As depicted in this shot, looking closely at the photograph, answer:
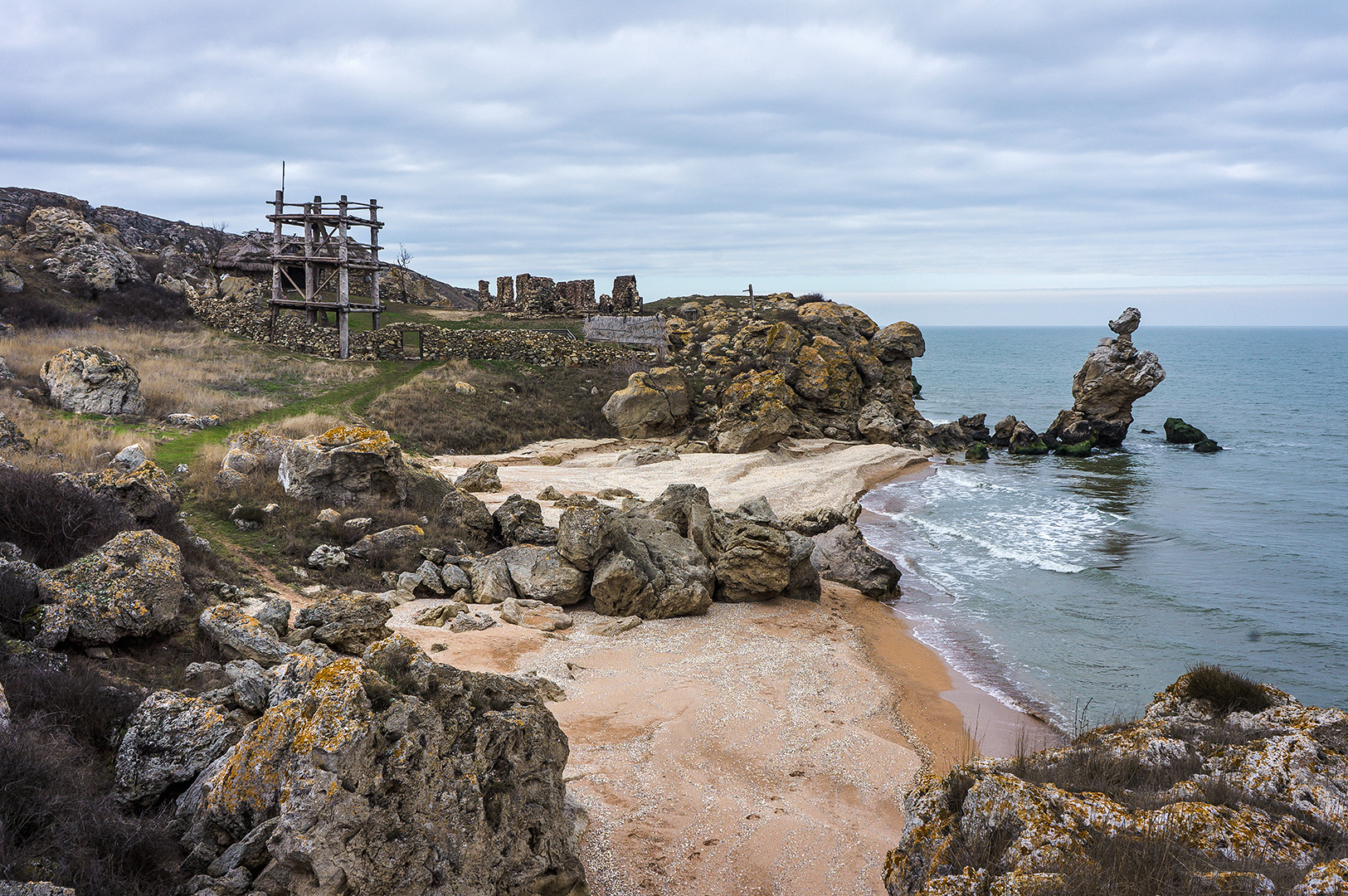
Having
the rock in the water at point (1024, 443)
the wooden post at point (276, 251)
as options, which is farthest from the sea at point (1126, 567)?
the wooden post at point (276, 251)

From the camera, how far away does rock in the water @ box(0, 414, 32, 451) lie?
12693mm

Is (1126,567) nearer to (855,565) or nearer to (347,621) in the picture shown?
(855,565)

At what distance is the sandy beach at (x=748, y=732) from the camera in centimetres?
682

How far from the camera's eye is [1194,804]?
4.71 m

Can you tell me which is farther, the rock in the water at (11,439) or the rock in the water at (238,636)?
the rock in the water at (11,439)

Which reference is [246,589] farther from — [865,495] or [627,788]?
[865,495]

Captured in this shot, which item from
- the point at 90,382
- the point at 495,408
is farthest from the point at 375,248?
the point at 90,382

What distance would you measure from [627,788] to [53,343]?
26679 mm

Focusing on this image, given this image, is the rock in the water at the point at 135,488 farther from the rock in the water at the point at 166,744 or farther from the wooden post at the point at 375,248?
the wooden post at the point at 375,248

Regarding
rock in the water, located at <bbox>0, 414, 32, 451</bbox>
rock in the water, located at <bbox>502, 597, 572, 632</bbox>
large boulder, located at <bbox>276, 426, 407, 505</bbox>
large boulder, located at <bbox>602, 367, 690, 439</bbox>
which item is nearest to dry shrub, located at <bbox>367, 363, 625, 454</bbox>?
large boulder, located at <bbox>602, 367, 690, 439</bbox>

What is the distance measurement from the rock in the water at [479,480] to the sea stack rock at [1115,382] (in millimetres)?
36874

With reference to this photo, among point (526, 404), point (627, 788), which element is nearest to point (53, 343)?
point (526, 404)

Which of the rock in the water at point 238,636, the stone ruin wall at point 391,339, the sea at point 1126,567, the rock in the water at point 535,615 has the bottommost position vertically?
the sea at point 1126,567

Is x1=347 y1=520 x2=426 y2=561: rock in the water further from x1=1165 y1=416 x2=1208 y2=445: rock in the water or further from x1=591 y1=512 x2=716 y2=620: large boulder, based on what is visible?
x1=1165 y1=416 x2=1208 y2=445: rock in the water
